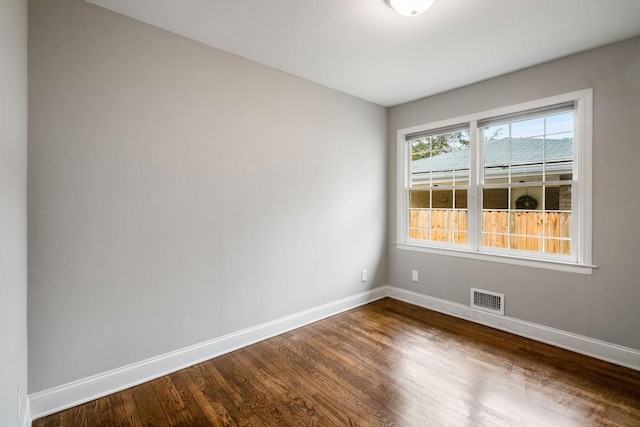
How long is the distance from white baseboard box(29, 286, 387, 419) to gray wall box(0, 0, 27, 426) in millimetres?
216

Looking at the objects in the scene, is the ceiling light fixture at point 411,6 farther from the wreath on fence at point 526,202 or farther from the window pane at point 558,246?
the window pane at point 558,246

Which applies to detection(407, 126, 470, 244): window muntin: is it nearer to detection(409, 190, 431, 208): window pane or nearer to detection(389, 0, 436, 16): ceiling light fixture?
detection(409, 190, 431, 208): window pane

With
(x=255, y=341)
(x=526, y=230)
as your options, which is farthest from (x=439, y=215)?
(x=255, y=341)

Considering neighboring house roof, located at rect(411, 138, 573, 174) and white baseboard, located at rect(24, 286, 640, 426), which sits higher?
neighboring house roof, located at rect(411, 138, 573, 174)

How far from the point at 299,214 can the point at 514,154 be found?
235 cm

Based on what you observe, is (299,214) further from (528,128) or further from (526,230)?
(528,128)

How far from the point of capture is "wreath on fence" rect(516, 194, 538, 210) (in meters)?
3.00

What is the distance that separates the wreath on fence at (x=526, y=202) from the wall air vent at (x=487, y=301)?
95 centimetres

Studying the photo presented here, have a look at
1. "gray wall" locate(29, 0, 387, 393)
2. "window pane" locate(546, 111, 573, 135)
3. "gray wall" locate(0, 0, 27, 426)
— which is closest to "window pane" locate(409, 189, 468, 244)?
"window pane" locate(546, 111, 573, 135)

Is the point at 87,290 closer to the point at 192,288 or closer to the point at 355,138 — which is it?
the point at 192,288

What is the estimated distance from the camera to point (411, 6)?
1.91 metres

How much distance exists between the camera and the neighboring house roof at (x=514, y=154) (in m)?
2.82

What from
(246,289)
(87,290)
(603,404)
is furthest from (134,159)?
(603,404)

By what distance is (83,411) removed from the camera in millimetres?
1877
